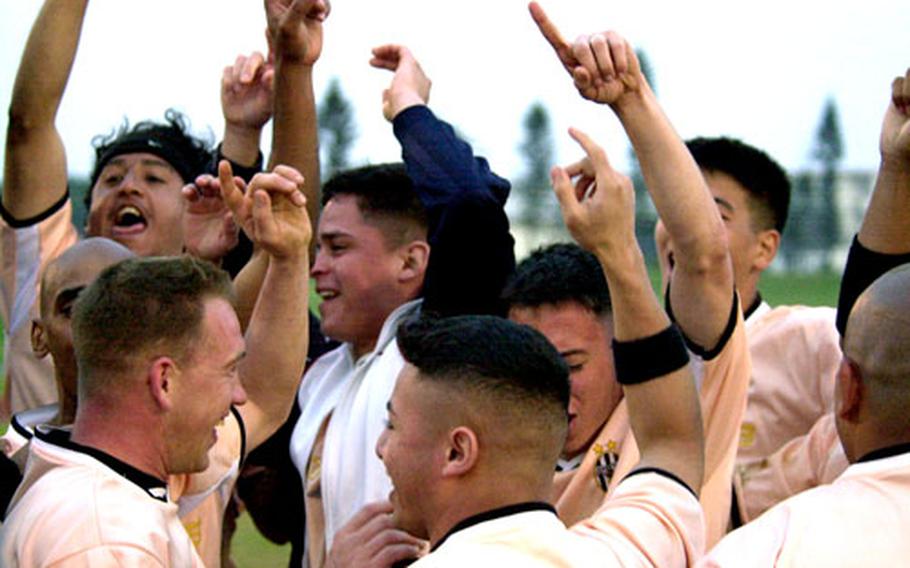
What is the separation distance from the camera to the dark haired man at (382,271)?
4.05 metres

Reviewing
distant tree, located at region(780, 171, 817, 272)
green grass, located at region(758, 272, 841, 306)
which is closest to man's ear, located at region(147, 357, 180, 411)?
green grass, located at region(758, 272, 841, 306)

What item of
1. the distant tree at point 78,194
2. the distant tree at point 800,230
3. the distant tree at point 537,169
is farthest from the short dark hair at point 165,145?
the distant tree at point 800,230

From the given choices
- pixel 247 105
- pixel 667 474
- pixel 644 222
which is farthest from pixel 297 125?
pixel 644 222

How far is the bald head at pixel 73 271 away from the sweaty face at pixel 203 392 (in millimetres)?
732

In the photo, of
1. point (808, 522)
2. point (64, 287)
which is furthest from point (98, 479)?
point (808, 522)

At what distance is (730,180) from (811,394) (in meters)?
0.83

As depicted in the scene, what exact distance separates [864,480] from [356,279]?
209 centimetres

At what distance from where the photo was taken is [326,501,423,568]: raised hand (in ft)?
10.9

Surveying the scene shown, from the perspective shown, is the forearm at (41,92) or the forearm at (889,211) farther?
the forearm at (41,92)

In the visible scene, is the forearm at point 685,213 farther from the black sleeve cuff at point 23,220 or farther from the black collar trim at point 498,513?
the black sleeve cuff at point 23,220

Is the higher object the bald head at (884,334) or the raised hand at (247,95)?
the raised hand at (247,95)

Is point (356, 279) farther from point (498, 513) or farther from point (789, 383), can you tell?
point (498, 513)

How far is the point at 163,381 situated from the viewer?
10.5 ft

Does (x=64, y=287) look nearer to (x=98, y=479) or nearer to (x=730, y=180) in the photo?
(x=98, y=479)
